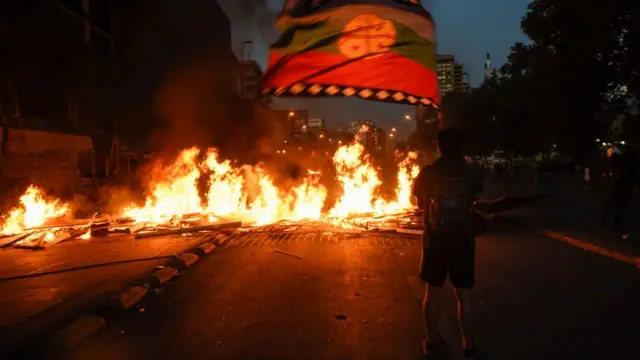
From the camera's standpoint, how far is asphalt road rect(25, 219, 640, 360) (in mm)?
5148

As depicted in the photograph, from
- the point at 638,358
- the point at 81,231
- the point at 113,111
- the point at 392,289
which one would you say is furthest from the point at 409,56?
the point at 113,111

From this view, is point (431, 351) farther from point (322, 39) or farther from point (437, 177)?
point (322, 39)

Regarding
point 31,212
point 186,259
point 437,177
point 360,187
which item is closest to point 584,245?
point 186,259

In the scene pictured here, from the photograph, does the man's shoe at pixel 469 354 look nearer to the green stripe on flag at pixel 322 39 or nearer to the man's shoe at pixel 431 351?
the man's shoe at pixel 431 351

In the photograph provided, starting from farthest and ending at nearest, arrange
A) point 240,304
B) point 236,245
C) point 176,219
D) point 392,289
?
point 176,219 < point 236,245 < point 392,289 < point 240,304

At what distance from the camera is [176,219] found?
16062 millimetres

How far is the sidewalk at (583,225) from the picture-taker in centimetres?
1001

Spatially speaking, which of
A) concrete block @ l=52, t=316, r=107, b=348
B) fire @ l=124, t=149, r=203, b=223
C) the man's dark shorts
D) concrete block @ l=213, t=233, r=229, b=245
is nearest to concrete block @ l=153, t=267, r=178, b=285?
concrete block @ l=52, t=316, r=107, b=348

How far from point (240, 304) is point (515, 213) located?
37.7ft

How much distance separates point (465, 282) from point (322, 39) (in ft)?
10.0

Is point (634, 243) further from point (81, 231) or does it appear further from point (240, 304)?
point (81, 231)

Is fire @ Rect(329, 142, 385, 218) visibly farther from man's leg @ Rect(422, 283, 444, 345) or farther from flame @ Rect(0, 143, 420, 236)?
man's leg @ Rect(422, 283, 444, 345)

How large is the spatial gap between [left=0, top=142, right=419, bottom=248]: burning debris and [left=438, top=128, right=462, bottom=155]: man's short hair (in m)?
9.99

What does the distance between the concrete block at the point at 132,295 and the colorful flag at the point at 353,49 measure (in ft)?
9.41
